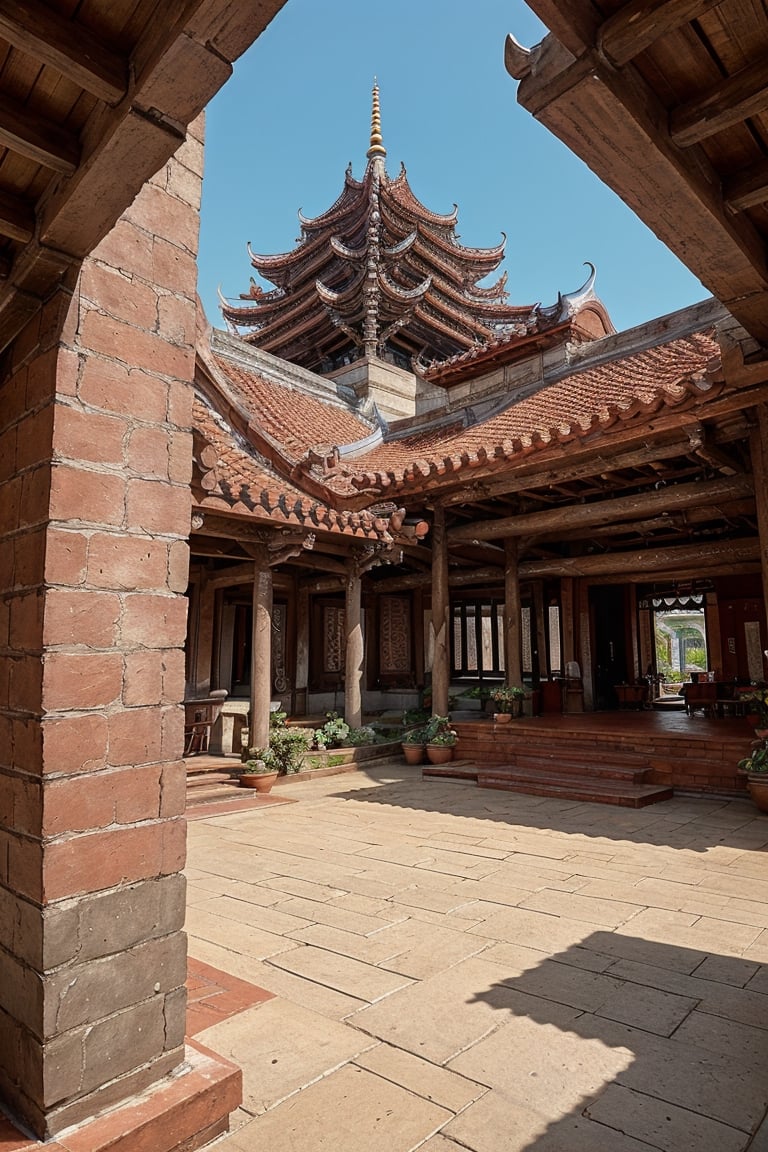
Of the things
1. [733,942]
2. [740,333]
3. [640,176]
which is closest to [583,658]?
[740,333]

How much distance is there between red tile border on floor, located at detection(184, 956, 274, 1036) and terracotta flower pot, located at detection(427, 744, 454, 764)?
20.7ft

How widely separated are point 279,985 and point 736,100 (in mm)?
3585

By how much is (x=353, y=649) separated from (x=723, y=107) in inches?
316

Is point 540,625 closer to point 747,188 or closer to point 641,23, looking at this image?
point 747,188

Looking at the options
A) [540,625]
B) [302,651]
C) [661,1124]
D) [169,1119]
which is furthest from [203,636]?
[661,1124]

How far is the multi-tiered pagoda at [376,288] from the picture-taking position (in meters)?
17.5

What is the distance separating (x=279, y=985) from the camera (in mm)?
2941

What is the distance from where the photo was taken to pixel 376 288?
16859 millimetres

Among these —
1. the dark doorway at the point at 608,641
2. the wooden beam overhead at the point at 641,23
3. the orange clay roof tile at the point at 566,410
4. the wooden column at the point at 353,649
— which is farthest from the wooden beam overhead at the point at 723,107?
the dark doorway at the point at 608,641

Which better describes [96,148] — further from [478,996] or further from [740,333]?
[740,333]

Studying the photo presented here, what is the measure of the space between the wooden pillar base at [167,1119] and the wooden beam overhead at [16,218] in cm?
243

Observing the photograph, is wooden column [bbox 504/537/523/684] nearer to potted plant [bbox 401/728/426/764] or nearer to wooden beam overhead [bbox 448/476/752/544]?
wooden beam overhead [bbox 448/476/752/544]

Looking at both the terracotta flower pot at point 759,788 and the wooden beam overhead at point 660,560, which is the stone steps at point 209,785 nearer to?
the terracotta flower pot at point 759,788

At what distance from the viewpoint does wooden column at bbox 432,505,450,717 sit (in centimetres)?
948
